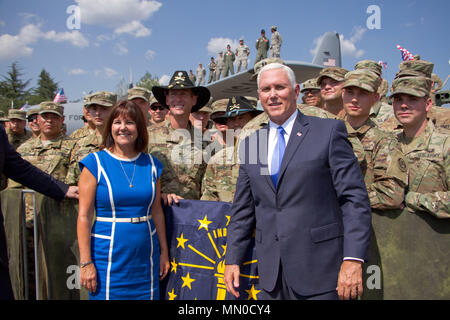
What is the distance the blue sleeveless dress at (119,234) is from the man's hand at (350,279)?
1.49 m

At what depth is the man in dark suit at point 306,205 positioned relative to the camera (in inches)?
70.1

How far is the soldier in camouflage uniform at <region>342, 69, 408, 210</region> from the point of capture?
2.35 m

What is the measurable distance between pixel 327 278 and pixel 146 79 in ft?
271

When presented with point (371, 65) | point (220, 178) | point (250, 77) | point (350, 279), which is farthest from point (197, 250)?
point (250, 77)

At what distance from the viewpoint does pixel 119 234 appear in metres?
2.39

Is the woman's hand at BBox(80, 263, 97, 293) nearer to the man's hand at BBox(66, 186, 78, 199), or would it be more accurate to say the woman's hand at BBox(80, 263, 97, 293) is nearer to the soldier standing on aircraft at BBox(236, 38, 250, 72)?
the man's hand at BBox(66, 186, 78, 199)

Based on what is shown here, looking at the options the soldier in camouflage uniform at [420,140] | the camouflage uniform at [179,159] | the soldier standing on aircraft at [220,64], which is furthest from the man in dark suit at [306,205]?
the soldier standing on aircraft at [220,64]

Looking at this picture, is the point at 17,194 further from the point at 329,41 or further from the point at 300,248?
the point at 329,41

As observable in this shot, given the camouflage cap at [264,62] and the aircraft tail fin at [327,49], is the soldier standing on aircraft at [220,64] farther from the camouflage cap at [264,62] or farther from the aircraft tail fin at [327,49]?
the camouflage cap at [264,62]

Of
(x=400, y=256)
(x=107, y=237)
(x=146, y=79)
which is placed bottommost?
(x=400, y=256)

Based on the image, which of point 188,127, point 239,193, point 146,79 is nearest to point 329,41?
point 188,127

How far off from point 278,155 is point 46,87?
71.8 m

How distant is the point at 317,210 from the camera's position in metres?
1.86

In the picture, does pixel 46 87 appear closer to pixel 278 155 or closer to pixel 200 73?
pixel 200 73
